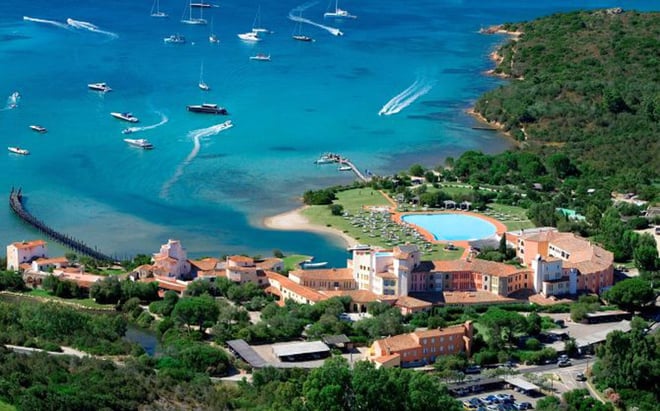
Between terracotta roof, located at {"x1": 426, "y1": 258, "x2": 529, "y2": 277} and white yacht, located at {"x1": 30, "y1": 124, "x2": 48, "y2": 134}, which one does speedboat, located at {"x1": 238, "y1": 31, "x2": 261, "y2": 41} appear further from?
terracotta roof, located at {"x1": 426, "y1": 258, "x2": 529, "y2": 277}

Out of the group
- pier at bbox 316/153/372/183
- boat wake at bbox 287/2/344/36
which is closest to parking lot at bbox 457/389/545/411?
pier at bbox 316/153/372/183

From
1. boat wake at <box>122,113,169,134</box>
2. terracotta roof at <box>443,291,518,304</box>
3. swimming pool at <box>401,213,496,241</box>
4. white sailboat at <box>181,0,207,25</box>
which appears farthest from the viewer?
white sailboat at <box>181,0,207,25</box>

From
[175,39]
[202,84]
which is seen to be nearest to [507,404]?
[202,84]

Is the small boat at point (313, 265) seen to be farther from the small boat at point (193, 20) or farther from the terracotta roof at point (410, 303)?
the small boat at point (193, 20)

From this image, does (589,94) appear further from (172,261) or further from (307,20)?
(307,20)

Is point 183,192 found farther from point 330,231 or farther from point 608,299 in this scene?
point 608,299

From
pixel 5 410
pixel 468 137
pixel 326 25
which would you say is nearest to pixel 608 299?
pixel 5 410
